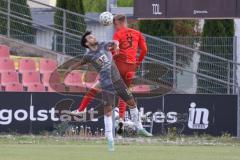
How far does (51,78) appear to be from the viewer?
26.0m

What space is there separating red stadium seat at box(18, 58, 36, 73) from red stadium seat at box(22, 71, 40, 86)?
0.15 m

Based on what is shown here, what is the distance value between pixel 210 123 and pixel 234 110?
2.47 feet

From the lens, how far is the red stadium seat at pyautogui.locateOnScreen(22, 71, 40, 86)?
26469mm

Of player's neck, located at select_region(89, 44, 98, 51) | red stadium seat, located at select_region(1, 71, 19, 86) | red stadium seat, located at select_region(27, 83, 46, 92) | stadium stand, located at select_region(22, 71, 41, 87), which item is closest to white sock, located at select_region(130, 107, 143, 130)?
player's neck, located at select_region(89, 44, 98, 51)

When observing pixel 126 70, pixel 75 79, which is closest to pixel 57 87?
pixel 75 79

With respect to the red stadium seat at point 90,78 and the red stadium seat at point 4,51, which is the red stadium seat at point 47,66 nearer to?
A: the red stadium seat at point 4,51

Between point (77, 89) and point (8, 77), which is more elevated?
point (8, 77)

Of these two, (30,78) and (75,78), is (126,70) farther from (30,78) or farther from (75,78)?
(30,78)

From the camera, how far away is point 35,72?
26719 millimetres

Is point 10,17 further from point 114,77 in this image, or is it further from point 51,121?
point 114,77

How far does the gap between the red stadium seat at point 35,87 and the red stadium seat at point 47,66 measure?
0.55 m

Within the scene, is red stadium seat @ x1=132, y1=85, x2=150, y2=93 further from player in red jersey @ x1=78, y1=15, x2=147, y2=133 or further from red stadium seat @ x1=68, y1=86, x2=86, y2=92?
player in red jersey @ x1=78, y1=15, x2=147, y2=133

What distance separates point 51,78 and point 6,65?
4.91 ft

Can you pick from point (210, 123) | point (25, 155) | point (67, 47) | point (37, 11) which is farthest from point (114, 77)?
point (37, 11)
